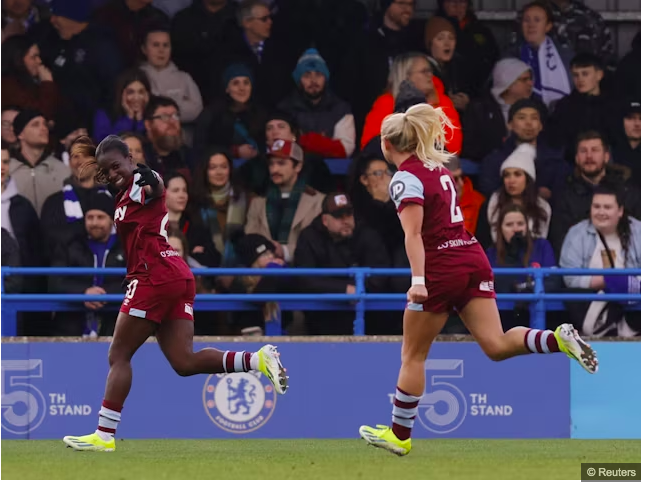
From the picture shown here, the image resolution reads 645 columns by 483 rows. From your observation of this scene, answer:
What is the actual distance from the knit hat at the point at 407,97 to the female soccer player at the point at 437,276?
13.5 ft

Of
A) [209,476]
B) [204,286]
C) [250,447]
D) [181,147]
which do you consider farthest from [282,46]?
[209,476]

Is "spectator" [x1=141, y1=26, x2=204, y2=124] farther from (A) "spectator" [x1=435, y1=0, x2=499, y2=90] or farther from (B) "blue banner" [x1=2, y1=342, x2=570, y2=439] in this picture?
(B) "blue banner" [x1=2, y1=342, x2=570, y2=439]

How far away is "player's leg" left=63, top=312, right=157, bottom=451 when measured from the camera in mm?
9586

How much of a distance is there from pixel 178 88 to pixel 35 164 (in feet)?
5.27

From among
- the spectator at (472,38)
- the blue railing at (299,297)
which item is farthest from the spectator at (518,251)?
the spectator at (472,38)

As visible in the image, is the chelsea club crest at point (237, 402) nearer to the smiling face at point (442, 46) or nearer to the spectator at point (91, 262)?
the spectator at point (91, 262)

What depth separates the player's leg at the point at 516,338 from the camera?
9016 millimetres

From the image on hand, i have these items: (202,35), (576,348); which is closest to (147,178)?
(576,348)

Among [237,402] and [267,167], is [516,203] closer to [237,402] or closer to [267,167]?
[267,167]

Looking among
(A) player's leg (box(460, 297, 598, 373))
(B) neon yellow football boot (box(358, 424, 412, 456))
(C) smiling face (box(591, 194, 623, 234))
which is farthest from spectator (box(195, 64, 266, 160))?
(A) player's leg (box(460, 297, 598, 373))

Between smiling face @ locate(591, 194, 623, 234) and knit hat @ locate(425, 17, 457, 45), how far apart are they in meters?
2.32

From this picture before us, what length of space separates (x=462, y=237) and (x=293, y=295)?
325cm

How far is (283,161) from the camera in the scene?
1339 centimetres

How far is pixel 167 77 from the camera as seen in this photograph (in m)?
14.1
